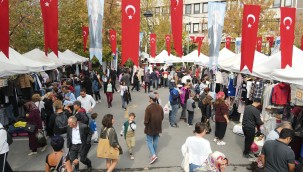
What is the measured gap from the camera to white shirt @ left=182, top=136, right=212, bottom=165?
16.4 feet

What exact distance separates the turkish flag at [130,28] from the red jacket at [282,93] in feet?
14.2

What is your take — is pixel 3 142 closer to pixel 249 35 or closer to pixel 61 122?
pixel 61 122

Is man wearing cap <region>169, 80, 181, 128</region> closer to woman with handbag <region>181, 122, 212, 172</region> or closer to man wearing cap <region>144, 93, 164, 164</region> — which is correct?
man wearing cap <region>144, 93, 164, 164</region>

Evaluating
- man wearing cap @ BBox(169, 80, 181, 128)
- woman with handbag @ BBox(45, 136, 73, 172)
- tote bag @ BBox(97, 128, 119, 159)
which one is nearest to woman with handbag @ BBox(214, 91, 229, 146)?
man wearing cap @ BBox(169, 80, 181, 128)

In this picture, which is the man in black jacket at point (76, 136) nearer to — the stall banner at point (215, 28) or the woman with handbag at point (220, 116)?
the woman with handbag at point (220, 116)

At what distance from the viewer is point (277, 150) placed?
4582mm

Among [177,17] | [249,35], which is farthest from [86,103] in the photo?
[249,35]

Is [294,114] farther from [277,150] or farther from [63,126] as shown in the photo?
[63,126]

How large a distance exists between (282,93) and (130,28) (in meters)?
4.93

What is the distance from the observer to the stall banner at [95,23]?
8336mm

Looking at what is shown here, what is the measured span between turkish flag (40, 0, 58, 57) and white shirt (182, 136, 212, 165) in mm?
6196

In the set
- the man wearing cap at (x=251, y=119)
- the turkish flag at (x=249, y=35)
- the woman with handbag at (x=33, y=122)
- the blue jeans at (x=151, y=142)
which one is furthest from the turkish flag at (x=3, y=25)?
the turkish flag at (x=249, y=35)

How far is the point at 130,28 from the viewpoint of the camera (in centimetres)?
773

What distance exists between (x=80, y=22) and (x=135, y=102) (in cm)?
1012
